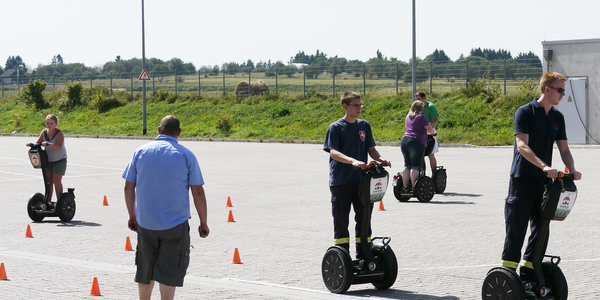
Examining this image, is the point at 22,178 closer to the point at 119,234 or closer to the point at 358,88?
the point at 119,234

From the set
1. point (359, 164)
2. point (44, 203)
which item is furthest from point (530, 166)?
point (44, 203)

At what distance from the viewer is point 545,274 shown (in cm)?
542

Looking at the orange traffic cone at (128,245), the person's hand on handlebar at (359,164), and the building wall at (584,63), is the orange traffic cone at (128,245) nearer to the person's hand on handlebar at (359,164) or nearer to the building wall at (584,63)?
the person's hand on handlebar at (359,164)

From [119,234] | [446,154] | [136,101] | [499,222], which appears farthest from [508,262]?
[136,101]

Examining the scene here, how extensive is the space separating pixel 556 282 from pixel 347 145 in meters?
2.15

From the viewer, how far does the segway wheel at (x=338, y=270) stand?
608 cm

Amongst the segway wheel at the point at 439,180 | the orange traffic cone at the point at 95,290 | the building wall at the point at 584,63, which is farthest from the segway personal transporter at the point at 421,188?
the building wall at the point at 584,63

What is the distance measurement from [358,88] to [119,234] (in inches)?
1390

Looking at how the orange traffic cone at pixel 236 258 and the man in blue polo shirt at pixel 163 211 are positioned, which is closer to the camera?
the man in blue polo shirt at pixel 163 211

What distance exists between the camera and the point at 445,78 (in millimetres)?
37906

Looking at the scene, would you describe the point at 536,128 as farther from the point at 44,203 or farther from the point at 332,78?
the point at 332,78

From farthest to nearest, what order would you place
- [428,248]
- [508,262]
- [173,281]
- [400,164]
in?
[400,164]
[428,248]
[508,262]
[173,281]

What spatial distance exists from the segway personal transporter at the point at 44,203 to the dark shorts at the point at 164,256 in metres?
6.15

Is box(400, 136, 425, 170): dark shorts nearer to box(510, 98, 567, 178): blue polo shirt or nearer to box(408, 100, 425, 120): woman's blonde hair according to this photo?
box(408, 100, 425, 120): woman's blonde hair
